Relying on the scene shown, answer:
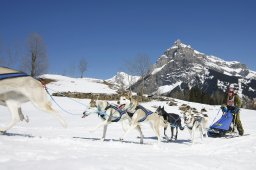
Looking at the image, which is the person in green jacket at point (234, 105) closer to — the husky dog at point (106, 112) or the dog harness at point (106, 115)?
the dog harness at point (106, 115)

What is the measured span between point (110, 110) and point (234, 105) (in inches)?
266

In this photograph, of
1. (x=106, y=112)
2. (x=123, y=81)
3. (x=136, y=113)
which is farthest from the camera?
(x=123, y=81)

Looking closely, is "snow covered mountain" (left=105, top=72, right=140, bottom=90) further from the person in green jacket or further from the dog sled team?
A: the dog sled team

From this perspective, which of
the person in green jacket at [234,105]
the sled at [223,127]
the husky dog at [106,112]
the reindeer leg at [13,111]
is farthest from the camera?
the person in green jacket at [234,105]

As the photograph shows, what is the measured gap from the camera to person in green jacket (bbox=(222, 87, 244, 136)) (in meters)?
13.7

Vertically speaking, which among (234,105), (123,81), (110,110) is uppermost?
(123,81)

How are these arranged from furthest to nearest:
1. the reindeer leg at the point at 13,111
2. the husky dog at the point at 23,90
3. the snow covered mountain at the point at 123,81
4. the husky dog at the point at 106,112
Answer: the snow covered mountain at the point at 123,81 < the husky dog at the point at 106,112 < the reindeer leg at the point at 13,111 < the husky dog at the point at 23,90

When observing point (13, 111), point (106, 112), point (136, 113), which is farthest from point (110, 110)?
point (13, 111)

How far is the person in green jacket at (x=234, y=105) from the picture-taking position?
1366 cm

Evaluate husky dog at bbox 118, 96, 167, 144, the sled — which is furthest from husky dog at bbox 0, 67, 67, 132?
the sled

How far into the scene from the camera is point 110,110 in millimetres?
9523

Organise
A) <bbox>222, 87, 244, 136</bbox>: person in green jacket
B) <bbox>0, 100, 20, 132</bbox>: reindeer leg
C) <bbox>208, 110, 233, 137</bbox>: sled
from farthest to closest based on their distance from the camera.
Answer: <bbox>222, 87, 244, 136</bbox>: person in green jacket
<bbox>208, 110, 233, 137</bbox>: sled
<bbox>0, 100, 20, 132</bbox>: reindeer leg

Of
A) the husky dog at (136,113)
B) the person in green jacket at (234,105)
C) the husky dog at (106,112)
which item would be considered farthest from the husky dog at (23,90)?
the person in green jacket at (234,105)

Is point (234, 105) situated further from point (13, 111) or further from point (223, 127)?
point (13, 111)
